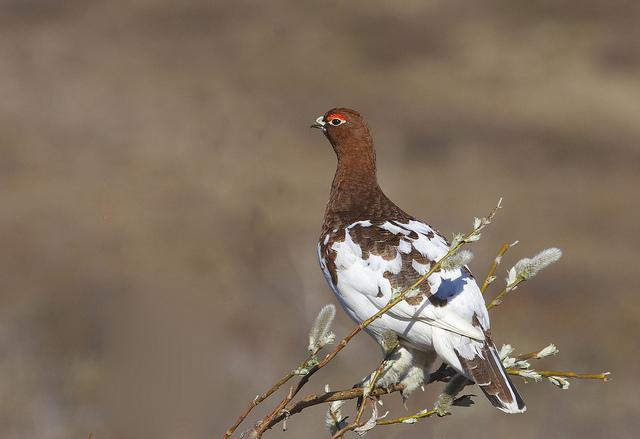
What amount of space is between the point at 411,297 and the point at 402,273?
0.39 metres

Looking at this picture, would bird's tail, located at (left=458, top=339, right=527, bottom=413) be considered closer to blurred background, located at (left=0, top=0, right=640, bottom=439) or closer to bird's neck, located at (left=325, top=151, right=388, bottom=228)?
bird's neck, located at (left=325, top=151, right=388, bottom=228)

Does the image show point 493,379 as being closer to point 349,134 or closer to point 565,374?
point 565,374

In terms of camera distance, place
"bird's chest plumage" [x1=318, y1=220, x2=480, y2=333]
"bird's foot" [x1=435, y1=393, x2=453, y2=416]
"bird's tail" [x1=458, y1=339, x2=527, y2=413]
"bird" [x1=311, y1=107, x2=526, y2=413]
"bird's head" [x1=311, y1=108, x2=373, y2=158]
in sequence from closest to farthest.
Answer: "bird's foot" [x1=435, y1=393, x2=453, y2=416]
"bird's tail" [x1=458, y1=339, x2=527, y2=413]
"bird" [x1=311, y1=107, x2=526, y2=413]
"bird's chest plumage" [x1=318, y1=220, x2=480, y2=333]
"bird's head" [x1=311, y1=108, x2=373, y2=158]

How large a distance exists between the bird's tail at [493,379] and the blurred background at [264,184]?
6.28 feet

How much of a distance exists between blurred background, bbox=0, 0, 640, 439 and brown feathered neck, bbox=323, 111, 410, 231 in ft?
4.58

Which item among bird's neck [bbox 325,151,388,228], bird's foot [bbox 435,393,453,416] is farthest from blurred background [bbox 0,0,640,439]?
bird's foot [bbox 435,393,453,416]

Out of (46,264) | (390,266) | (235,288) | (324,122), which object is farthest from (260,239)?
(390,266)

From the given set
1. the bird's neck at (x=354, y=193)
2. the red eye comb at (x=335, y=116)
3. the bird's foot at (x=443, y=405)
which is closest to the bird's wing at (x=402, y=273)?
the bird's neck at (x=354, y=193)

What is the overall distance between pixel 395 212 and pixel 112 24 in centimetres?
1380

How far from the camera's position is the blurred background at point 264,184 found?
23.5 ft

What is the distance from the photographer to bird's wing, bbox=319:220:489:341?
366 cm

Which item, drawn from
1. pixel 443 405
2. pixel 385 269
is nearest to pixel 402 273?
pixel 385 269

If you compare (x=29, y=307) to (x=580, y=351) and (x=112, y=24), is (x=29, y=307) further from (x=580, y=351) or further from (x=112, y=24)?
Answer: (x=112, y=24)

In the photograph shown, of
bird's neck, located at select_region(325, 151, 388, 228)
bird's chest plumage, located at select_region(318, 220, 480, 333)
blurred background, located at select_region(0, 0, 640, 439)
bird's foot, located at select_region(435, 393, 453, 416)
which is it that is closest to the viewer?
bird's foot, located at select_region(435, 393, 453, 416)
